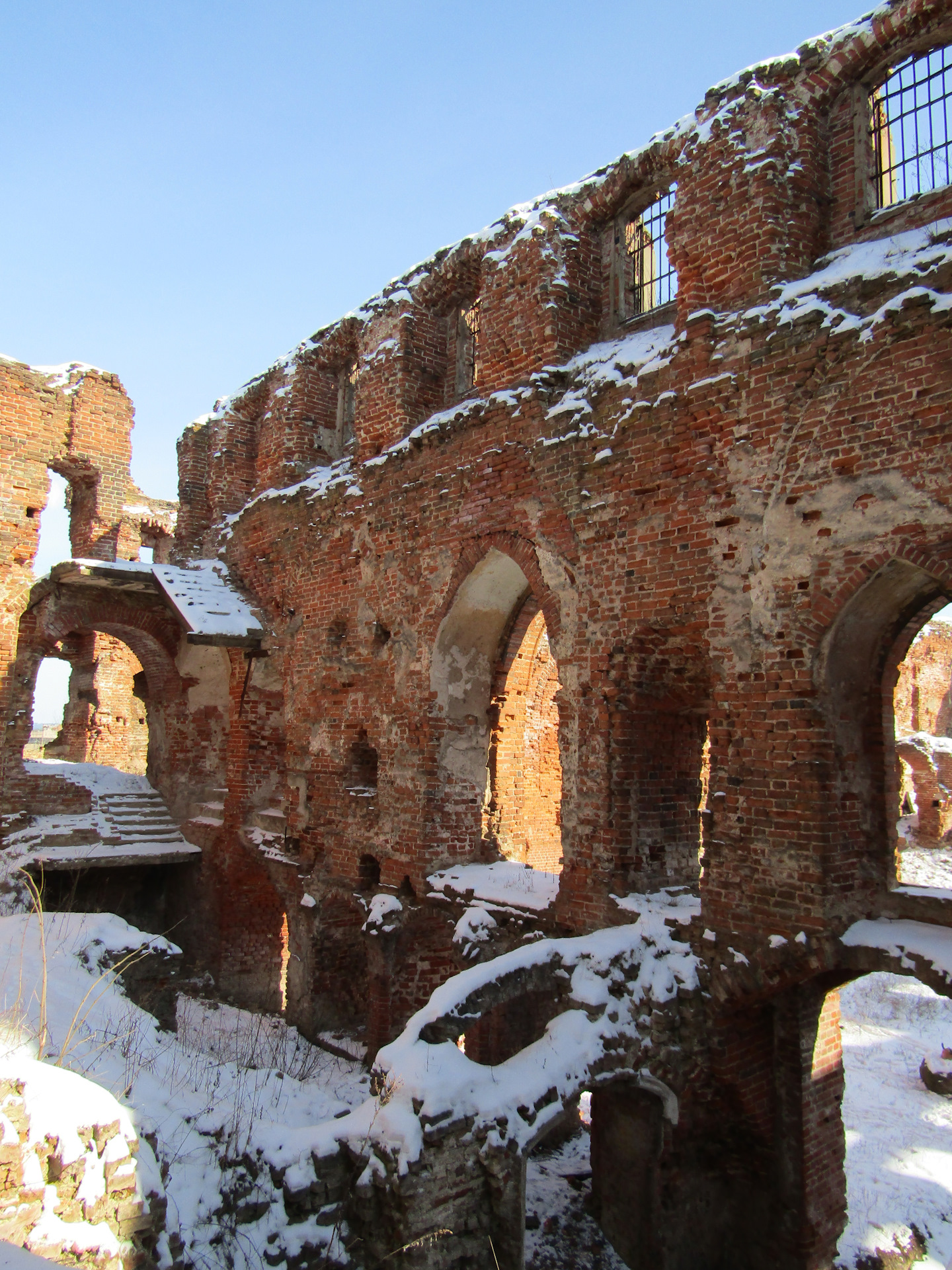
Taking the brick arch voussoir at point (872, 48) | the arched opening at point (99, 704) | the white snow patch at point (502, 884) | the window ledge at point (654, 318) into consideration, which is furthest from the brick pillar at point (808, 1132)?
the arched opening at point (99, 704)

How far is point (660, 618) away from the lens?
21.8ft

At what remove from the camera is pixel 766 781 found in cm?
585

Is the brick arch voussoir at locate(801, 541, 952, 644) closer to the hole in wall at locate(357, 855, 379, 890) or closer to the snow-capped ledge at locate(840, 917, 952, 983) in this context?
the snow-capped ledge at locate(840, 917, 952, 983)

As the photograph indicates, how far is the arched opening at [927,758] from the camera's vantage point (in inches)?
690

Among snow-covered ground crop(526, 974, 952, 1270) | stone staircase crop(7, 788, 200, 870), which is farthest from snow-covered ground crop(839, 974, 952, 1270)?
stone staircase crop(7, 788, 200, 870)

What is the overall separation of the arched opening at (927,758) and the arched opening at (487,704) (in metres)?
8.80

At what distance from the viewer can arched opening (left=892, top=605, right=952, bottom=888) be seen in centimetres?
1753

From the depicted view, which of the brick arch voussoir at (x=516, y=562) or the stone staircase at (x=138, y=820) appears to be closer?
→ the brick arch voussoir at (x=516, y=562)

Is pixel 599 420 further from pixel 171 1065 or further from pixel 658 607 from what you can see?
pixel 171 1065

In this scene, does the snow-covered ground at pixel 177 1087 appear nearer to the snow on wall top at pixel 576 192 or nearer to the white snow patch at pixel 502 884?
the white snow patch at pixel 502 884

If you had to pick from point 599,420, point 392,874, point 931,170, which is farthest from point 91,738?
point 931,170

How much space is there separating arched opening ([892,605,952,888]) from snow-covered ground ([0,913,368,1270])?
41.0 ft

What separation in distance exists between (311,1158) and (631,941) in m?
2.56

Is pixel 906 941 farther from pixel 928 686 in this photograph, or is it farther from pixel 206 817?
pixel 928 686
